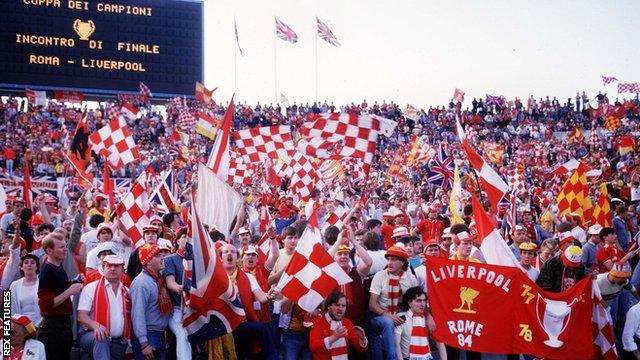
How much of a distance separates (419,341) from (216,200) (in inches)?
108

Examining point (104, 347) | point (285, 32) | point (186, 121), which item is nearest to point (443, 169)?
point (104, 347)

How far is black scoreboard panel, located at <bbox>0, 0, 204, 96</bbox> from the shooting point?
35.5 m

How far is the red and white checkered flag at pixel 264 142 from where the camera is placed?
590 inches

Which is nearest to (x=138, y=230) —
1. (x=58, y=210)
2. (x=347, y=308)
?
(x=347, y=308)

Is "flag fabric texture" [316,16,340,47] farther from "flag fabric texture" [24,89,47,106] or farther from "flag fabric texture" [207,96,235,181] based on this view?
"flag fabric texture" [207,96,235,181]

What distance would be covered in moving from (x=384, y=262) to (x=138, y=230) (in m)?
3.70

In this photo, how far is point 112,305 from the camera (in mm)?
7734

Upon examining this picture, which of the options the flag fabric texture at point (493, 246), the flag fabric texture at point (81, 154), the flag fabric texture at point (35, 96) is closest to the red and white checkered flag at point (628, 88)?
the flag fabric texture at point (35, 96)

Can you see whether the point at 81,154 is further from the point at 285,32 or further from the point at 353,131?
the point at 285,32

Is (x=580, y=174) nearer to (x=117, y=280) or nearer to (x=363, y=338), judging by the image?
(x=363, y=338)

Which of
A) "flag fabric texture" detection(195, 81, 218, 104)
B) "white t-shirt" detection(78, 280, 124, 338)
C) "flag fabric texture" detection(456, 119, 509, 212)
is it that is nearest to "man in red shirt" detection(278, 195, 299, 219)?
"flag fabric texture" detection(456, 119, 509, 212)

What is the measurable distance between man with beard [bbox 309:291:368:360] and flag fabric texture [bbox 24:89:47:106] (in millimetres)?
31308

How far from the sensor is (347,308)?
873 centimetres

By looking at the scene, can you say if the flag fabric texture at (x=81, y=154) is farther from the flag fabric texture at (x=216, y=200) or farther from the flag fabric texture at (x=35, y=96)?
the flag fabric texture at (x=35, y=96)
